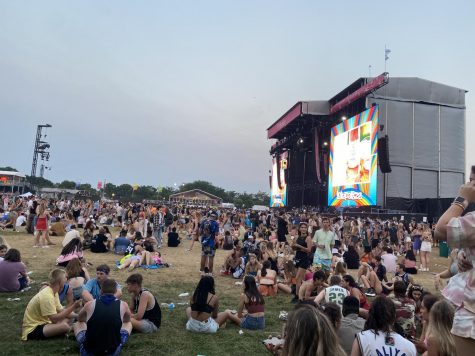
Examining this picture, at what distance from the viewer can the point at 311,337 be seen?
209 cm

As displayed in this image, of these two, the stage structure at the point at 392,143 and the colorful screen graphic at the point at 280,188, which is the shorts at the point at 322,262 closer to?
the stage structure at the point at 392,143

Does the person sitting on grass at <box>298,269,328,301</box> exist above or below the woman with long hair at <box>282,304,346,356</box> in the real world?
below

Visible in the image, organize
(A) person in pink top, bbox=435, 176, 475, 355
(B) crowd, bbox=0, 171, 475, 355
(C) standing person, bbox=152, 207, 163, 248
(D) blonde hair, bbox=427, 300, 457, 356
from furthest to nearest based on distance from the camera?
(C) standing person, bbox=152, 207, 163, 248, (D) blonde hair, bbox=427, 300, 457, 356, (B) crowd, bbox=0, 171, 475, 355, (A) person in pink top, bbox=435, 176, 475, 355

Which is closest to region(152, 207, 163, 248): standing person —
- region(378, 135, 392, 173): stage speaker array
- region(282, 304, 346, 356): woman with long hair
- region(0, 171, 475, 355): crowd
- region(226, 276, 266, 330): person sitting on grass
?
region(0, 171, 475, 355): crowd

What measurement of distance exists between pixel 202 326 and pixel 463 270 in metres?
4.45

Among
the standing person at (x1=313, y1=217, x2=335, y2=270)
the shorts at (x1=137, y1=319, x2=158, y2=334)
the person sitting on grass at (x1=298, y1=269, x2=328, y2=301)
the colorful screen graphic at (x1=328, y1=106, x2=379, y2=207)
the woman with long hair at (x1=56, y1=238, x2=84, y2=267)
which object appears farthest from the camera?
the colorful screen graphic at (x1=328, y1=106, x2=379, y2=207)

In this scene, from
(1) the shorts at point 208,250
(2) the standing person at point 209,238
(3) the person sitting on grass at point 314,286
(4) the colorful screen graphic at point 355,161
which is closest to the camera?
(3) the person sitting on grass at point 314,286

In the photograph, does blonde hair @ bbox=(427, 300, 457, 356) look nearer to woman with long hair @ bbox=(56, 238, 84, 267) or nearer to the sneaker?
the sneaker

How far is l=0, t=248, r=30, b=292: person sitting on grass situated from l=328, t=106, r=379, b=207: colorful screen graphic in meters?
21.0

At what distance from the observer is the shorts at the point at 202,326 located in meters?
5.61

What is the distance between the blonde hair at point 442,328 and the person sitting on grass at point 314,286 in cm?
335

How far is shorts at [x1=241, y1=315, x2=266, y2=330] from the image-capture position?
597 centimetres

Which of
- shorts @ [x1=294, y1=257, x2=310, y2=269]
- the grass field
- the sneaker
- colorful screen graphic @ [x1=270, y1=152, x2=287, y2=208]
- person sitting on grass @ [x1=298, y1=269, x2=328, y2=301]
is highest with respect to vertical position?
colorful screen graphic @ [x1=270, y1=152, x2=287, y2=208]

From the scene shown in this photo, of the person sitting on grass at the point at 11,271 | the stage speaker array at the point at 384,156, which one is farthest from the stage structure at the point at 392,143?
the person sitting on grass at the point at 11,271
